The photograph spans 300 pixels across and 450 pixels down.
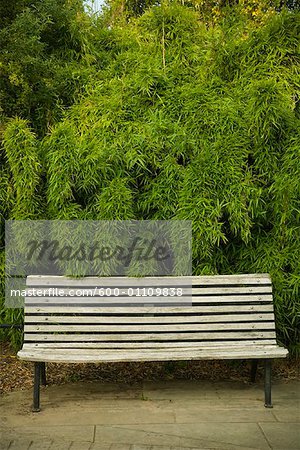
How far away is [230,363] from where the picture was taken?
193 inches

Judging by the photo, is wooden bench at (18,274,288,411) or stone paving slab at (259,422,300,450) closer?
stone paving slab at (259,422,300,450)

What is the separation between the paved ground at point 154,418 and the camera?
336cm

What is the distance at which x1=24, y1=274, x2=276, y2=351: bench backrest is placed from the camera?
419 centimetres

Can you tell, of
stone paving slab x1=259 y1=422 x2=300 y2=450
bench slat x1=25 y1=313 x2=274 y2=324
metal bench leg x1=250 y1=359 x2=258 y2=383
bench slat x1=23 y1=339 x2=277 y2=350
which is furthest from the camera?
metal bench leg x1=250 y1=359 x2=258 y2=383

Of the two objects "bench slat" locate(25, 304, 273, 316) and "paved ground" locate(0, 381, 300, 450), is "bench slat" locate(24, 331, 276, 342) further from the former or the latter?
"paved ground" locate(0, 381, 300, 450)

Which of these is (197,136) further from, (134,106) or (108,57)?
(108,57)

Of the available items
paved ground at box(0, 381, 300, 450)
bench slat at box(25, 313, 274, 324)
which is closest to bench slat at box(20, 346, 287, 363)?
bench slat at box(25, 313, 274, 324)

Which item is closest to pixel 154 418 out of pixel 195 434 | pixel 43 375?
pixel 195 434

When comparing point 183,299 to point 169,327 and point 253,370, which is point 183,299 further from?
point 253,370

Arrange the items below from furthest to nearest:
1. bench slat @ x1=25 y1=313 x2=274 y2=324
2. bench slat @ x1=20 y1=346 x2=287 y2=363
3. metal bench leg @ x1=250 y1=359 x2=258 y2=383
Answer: metal bench leg @ x1=250 y1=359 x2=258 y2=383, bench slat @ x1=25 y1=313 x2=274 y2=324, bench slat @ x1=20 y1=346 x2=287 y2=363

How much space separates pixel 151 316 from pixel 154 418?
2.68 feet

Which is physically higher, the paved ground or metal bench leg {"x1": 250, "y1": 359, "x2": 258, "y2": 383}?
metal bench leg {"x1": 250, "y1": 359, "x2": 258, "y2": 383}

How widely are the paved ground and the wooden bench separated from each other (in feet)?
1.00

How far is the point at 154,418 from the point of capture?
375cm
